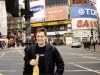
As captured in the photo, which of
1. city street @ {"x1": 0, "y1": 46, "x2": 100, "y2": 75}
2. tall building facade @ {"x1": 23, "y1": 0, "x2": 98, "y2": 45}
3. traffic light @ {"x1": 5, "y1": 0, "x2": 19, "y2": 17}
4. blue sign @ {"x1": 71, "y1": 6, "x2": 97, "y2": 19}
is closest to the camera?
traffic light @ {"x1": 5, "y1": 0, "x2": 19, "y2": 17}

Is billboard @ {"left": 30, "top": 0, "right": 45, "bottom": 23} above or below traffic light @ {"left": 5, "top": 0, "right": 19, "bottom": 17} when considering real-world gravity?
above

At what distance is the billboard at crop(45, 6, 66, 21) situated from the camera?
329 ft

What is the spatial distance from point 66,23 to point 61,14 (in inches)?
139

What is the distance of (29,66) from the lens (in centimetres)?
471

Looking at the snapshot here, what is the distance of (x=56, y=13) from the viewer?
335ft

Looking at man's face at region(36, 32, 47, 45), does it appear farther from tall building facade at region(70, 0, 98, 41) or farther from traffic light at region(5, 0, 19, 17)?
tall building facade at region(70, 0, 98, 41)

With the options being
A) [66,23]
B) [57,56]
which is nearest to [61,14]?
[66,23]

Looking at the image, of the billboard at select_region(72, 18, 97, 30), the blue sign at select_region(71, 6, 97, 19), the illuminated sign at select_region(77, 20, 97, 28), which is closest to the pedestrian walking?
the blue sign at select_region(71, 6, 97, 19)

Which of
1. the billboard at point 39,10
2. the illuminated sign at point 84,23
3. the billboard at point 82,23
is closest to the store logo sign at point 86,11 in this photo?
the billboard at point 82,23

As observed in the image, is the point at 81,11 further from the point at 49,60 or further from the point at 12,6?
the point at 12,6

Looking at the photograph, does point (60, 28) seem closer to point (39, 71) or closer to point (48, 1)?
point (48, 1)

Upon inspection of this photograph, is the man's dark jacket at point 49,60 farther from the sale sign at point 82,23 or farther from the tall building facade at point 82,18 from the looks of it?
the sale sign at point 82,23

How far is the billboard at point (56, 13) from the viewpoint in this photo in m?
100

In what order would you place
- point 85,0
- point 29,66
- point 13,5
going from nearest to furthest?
point 13,5 → point 29,66 → point 85,0
